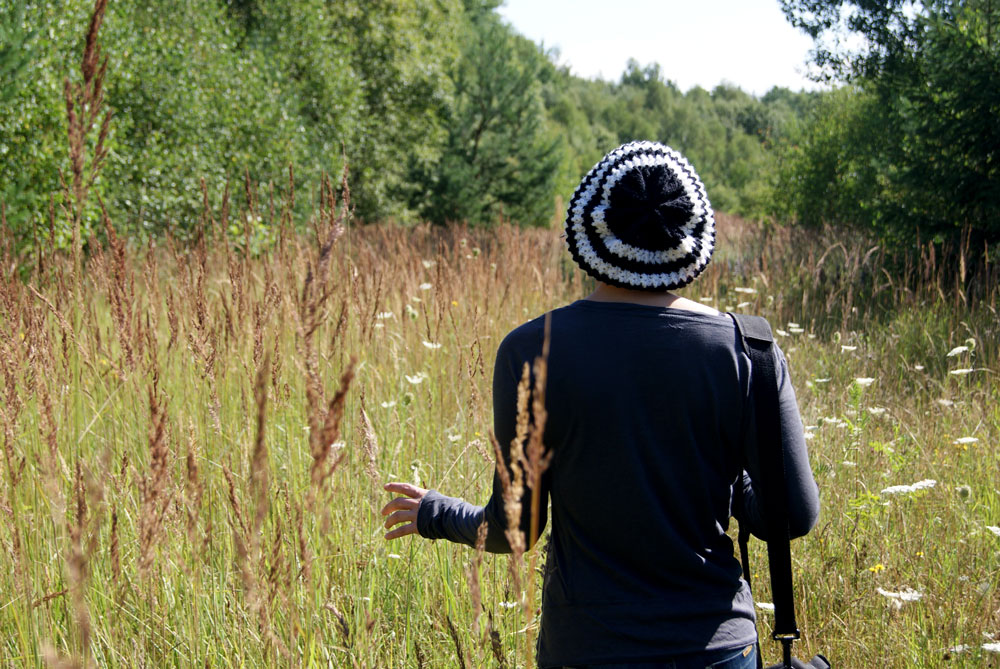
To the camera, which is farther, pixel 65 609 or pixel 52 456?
pixel 65 609

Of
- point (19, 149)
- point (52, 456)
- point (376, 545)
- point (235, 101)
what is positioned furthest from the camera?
point (235, 101)

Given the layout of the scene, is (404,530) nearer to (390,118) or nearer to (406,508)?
(406,508)

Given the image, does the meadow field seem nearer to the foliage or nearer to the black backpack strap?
the black backpack strap

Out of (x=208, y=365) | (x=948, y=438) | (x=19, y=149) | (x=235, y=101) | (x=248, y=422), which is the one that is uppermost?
(x=235, y=101)

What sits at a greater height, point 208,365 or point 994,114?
point 994,114

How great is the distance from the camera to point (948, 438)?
345 cm

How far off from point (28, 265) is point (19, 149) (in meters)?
1.41

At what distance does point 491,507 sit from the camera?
1.44 meters

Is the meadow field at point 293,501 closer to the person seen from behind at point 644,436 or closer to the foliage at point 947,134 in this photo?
the person seen from behind at point 644,436

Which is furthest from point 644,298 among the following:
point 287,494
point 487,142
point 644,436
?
point 487,142

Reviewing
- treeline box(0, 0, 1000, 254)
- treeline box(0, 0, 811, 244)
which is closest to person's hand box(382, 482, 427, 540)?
treeline box(0, 0, 1000, 254)

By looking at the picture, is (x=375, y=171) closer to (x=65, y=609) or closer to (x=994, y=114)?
(x=994, y=114)

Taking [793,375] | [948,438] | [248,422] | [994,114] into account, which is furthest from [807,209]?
[248,422]

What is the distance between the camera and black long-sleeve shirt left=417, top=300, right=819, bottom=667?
132 centimetres
